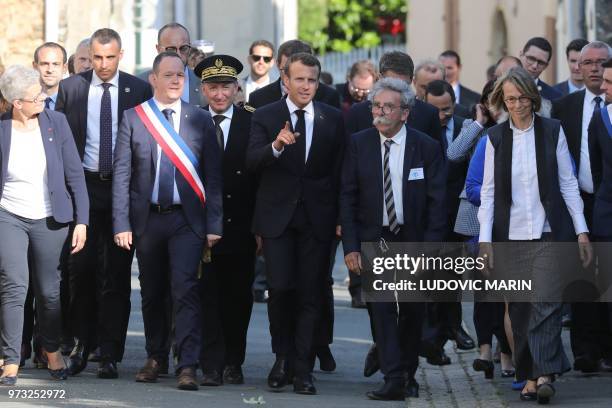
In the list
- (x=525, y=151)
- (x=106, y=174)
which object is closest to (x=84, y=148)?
(x=106, y=174)

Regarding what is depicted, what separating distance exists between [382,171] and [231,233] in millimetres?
1196

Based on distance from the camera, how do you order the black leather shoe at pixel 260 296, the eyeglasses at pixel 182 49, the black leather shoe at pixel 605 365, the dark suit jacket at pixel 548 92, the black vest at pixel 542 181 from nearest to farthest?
the black vest at pixel 542 181 → the black leather shoe at pixel 605 365 → the eyeglasses at pixel 182 49 → the dark suit jacket at pixel 548 92 → the black leather shoe at pixel 260 296

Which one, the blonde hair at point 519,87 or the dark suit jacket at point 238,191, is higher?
the blonde hair at point 519,87

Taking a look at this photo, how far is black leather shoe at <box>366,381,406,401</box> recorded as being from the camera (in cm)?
1209

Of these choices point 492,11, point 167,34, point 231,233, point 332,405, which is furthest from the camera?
point 492,11

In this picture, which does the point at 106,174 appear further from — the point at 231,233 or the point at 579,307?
the point at 579,307

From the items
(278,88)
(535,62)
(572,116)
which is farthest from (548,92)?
(278,88)

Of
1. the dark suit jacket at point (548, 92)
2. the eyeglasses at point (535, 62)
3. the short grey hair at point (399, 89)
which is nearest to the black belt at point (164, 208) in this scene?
the short grey hair at point (399, 89)

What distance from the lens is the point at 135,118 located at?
12.4 m

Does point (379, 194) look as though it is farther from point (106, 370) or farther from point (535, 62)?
point (535, 62)

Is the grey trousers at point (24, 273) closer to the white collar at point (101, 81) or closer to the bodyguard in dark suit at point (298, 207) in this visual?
the white collar at point (101, 81)

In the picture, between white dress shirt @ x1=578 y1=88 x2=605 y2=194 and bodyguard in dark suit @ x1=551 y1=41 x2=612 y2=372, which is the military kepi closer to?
bodyguard in dark suit @ x1=551 y1=41 x2=612 y2=372

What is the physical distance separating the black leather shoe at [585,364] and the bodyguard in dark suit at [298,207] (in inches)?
75.7

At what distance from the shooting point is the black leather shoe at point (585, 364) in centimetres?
1308
